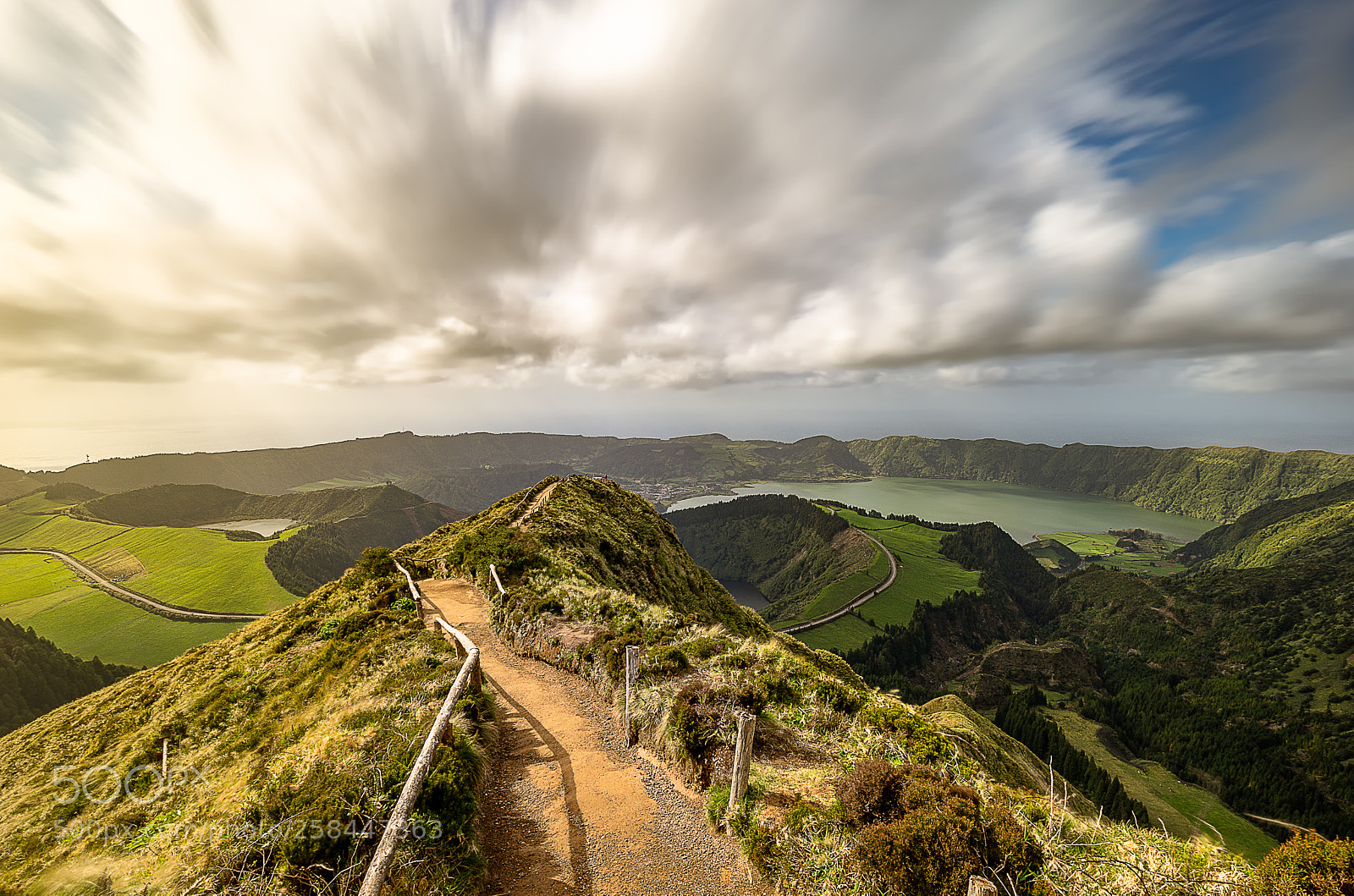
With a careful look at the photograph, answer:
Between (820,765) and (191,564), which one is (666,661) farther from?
(191,564)

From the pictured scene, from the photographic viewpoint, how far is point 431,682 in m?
14.9

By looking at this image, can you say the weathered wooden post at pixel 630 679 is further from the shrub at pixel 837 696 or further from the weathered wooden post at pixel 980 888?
the weathered wooden post at pixel 980 888

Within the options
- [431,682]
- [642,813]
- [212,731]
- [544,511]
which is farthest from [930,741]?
[544,511]

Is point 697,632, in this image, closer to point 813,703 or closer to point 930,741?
point 813,703

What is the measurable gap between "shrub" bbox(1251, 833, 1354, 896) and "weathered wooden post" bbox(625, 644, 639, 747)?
12444 mm

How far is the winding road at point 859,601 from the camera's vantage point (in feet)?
399

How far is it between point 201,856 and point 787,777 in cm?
1223

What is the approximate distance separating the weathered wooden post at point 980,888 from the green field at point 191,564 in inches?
5770

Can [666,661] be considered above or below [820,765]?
above

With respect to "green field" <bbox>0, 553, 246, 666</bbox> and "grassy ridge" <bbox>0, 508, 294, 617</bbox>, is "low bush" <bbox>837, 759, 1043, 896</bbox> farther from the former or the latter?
"grassy ridge" <bbox>0, 508, 294, 617</bbox>

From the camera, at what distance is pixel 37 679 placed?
266 ft

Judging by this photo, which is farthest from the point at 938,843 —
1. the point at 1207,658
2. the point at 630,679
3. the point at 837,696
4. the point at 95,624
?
the point at 1207,658

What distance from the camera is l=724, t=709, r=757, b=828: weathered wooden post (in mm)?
11281

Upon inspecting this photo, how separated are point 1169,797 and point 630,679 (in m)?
117
